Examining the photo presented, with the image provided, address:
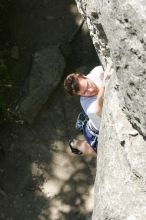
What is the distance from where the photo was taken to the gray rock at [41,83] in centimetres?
595

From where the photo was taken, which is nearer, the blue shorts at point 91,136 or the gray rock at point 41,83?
the blue shorts at point 91,136

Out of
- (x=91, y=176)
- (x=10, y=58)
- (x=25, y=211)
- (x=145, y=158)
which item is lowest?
(x=25, y=211)

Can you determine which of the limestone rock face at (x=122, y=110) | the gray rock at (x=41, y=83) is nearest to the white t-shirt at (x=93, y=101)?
the limestone rock face at (x=122, y=110)

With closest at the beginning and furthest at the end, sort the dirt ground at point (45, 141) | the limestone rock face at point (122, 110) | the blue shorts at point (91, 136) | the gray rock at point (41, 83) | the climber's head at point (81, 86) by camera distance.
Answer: the limestone rock face at point (122, 110) < the climber's head at point (81, 86) < the blue shorts at point (91, 136) < the dirt ground at point (45, 141) < the gray rock at point (41, 83)

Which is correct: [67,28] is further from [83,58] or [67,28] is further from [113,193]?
[113,193]

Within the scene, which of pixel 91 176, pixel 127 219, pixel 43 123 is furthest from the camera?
pixel 43 123

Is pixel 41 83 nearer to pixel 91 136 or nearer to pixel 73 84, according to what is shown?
pixel 91 136

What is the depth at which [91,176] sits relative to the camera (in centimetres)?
561

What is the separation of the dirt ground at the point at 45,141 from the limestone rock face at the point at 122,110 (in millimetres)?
1659

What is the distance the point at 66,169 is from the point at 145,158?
8.05ft

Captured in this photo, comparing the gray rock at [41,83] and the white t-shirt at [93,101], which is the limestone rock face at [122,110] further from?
the gray rock at [41,83]

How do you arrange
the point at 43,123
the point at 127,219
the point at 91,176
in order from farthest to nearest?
the point at 43,123
the point at 91,176
the point at 127,219

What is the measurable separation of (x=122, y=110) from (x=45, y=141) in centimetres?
268

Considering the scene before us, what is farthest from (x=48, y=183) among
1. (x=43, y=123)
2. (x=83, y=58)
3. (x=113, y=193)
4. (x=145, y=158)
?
(x=145, y=158)
